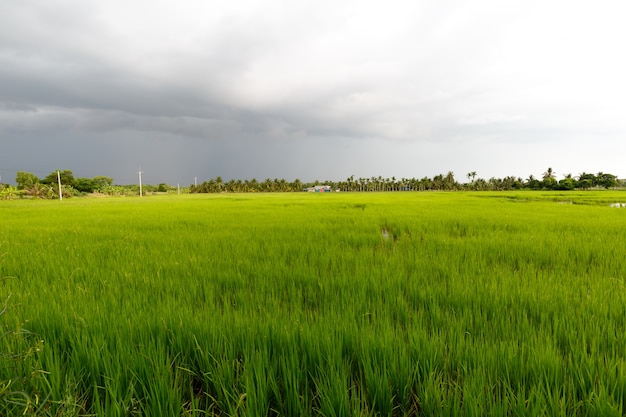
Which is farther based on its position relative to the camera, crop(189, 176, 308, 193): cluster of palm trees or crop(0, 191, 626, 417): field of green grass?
crop(189, 176, 308, 193): cluster of palm trees

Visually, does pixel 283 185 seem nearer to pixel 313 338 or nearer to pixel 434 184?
pixel 434 184

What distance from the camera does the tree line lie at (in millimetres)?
50344

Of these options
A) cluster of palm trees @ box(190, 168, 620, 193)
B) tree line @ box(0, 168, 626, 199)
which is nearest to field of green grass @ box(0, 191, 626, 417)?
tree line @ box(0, 168, 626, 199)

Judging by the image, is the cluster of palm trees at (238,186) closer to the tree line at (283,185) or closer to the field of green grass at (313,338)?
the tree line at (283,185)


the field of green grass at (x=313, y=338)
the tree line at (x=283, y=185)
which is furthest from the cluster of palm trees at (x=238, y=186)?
the field of green grass at (x=313, y=338)

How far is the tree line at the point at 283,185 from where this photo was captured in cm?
5034

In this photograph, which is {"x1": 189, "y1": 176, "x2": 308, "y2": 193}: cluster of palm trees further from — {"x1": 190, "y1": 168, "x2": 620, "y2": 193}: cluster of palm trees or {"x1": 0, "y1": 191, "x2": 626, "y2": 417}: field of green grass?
{"x1": 0, "y1": 191, "x2": 626, "y2": 417}: field of green grass

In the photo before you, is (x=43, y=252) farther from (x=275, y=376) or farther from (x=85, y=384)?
(x=275, y=376)

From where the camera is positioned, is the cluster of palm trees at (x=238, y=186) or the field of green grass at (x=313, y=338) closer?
the field of green grass at (x=313, y=338)

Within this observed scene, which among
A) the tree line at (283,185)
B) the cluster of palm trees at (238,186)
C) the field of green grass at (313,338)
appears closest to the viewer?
the field of green grass at (313,338)

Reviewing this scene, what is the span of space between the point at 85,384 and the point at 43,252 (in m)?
3.99

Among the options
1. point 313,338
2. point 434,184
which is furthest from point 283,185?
point 313,338

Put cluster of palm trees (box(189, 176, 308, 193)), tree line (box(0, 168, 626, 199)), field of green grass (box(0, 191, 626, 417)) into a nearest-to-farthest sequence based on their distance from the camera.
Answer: field of green grass (box(0, 191, 626, 417)) → tree line (box(0, 168, 626, 199)) → cluster of palm trees (box(189, 176, 308, 193))

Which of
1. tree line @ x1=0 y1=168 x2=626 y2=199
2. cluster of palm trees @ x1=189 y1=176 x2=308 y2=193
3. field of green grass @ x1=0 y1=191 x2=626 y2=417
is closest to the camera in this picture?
field of green grass @ x1=0 y1=191 x2=626 y2=417
